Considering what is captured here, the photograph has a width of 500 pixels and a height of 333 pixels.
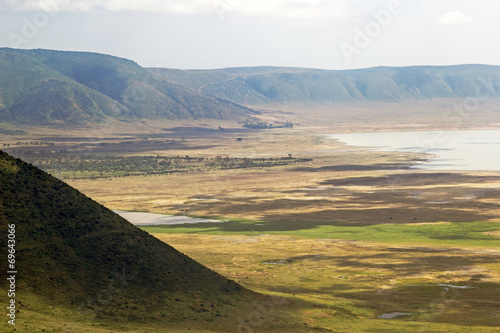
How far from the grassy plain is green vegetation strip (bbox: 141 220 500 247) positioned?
134 mm

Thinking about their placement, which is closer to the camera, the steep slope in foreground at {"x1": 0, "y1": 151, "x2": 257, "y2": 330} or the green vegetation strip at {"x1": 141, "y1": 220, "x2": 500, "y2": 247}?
the steep slope in foreground at {"x1": 0, "y1": 151, "x2": 257, "y2": 330}

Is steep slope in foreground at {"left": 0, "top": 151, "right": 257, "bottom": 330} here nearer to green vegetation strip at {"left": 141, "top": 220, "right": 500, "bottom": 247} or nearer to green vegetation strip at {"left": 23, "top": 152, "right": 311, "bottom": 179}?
green vegetation strip at {"left": 141, "top": 220, "right": 500, "bottom": 247}

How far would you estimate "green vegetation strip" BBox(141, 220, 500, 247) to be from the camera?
260ft

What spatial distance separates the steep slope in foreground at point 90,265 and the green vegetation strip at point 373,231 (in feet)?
110

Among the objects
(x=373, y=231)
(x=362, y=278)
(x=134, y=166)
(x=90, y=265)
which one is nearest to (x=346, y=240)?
(x=373, y=231)

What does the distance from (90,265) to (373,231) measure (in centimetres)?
4965

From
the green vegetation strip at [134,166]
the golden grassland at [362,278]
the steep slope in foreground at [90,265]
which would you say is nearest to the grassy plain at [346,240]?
the golden grassland at [362,278]

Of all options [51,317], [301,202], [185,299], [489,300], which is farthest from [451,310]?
[301,202]

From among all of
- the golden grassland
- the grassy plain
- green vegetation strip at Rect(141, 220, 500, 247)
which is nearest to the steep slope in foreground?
the grassy plain

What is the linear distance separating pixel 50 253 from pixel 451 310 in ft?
94.7

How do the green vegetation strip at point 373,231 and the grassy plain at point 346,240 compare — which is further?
the green vegetation strip at point 373,231

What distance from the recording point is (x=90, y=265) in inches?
1764

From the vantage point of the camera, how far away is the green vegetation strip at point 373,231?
79375 millimetres

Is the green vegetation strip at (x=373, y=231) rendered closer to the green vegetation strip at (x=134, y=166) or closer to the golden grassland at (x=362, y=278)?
the golden grassland at (x=362, y=278)
